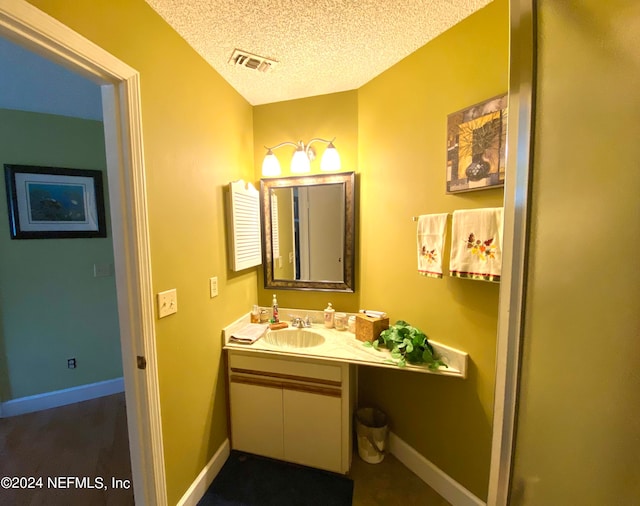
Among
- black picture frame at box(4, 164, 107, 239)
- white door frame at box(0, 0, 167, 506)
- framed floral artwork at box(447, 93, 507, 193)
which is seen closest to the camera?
white door frame at box(0, 0, 167, 506)

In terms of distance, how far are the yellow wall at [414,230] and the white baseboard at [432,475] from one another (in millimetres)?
36

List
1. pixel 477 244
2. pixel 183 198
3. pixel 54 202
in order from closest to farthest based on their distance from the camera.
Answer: pixel 477 244 < pixel 183 198 < pixel 54 202

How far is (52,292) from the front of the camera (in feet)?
6.76

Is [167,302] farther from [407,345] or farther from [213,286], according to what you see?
[407,345]

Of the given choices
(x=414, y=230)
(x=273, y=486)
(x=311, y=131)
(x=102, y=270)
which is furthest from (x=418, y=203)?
(x=102, y=270)

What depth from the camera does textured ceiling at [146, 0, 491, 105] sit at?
1088mm

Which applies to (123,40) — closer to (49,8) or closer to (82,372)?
(49,8)

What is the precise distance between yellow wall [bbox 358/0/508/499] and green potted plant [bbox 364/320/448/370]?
3.1 inches

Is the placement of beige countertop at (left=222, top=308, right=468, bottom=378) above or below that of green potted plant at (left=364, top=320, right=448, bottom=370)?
below

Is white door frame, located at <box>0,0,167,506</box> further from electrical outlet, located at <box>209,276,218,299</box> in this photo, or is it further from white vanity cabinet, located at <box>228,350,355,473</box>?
white vanity cabinet, located at <box>228,350,355,473</box>

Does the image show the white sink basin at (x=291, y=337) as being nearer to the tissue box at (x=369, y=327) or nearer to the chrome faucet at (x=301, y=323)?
the chrome faucet at (x=301, y=323)

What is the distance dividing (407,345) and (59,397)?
2.92 metres

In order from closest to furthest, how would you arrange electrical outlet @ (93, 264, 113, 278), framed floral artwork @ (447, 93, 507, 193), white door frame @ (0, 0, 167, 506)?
white door frame @ (0, 0, 167, 506) → framed floral artwork @ (447, 93, 507, 193) → electrical outlet @ (93, 264, 113, 278)

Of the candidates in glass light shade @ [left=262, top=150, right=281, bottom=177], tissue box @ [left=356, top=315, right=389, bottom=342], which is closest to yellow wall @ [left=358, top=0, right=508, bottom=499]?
tissue box @ [left=356, top=315, right=389, bottom=342]
